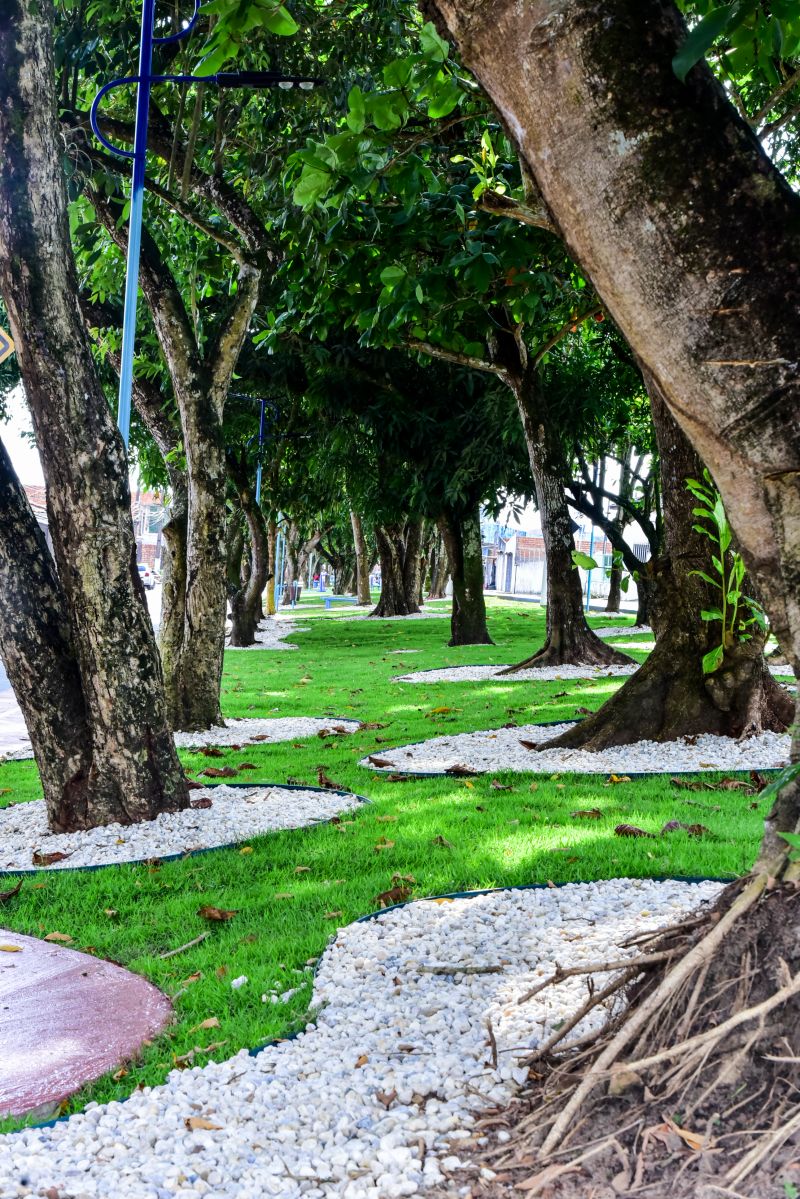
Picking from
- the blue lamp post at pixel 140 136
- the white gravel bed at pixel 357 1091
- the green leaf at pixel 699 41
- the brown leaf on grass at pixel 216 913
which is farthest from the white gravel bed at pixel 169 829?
the green leaf at pixel 699 41

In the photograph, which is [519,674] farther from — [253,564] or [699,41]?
[699,41]

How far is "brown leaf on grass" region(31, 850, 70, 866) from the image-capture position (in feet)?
17.1

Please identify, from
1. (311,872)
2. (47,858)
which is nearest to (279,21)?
(311,872)

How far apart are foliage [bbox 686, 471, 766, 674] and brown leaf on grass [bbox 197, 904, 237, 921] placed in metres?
3.95

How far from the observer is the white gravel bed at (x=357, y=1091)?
2.29m

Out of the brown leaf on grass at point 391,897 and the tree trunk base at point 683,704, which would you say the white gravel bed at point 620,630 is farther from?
the brown leaf on grass at point 391,897

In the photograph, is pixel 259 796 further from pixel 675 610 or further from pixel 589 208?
pixel 589 208

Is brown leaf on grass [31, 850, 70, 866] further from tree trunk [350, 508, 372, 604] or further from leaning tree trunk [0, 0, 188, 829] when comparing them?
tree trunk [350, 508, 372, 604]

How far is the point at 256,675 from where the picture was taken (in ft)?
49.5

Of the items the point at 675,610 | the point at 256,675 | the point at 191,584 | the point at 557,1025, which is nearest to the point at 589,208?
the point at 557,1025

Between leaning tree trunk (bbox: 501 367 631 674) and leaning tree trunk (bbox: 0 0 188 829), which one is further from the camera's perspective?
leaning tree trunk (bbox: 501 367 631 674)

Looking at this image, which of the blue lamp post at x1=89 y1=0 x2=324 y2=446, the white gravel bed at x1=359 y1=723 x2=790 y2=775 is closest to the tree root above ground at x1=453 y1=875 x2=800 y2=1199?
the white gravel bed at x1=359 y1=723 x2=790 y2=775

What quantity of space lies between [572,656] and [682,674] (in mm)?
6137

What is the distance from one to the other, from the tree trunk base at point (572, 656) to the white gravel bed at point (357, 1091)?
385 inches
